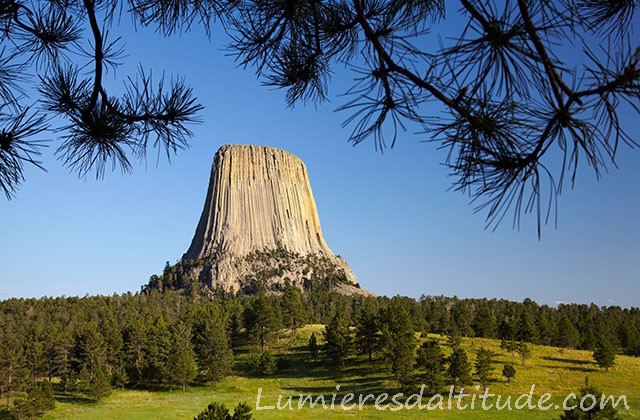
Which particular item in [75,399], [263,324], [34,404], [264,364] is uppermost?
[263,324]

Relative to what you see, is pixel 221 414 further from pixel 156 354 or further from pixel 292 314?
pixel 292 314

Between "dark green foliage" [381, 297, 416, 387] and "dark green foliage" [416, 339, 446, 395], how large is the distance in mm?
879

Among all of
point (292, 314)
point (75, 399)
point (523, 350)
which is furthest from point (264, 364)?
point (523, 350)

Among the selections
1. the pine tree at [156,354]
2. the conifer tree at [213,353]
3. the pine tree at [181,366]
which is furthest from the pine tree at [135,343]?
the conifer tree at [213,353]

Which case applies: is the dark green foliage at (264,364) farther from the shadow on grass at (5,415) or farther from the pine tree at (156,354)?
the shadow on grass at (5,415)

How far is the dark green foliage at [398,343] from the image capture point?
113 feet

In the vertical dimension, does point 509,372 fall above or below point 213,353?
below

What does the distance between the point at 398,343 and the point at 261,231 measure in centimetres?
7755

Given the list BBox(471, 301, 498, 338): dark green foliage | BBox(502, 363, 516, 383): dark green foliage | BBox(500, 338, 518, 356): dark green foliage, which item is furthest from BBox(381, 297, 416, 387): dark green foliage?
BBox(471, 301, 498, 338): dark green foliage

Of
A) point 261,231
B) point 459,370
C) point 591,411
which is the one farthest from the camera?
point 261,231

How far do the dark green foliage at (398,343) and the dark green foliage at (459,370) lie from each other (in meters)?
2.76

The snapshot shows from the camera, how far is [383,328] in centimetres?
4028

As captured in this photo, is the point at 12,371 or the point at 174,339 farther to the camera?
the point at 174,339

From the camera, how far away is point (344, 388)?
36719 mm
